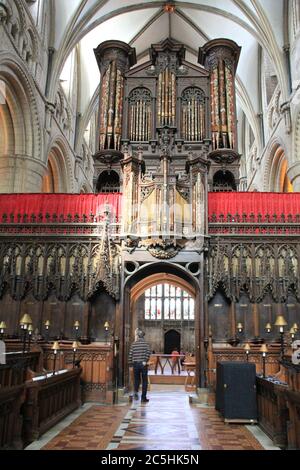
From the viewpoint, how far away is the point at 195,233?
11.9m

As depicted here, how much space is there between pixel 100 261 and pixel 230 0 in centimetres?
1440

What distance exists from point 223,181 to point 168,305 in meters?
12.8

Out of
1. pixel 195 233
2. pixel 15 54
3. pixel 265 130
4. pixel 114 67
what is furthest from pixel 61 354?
pixel 265 130

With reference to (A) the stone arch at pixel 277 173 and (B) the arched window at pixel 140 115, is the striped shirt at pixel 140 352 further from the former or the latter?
(A) the stone arch at pixel 277 173

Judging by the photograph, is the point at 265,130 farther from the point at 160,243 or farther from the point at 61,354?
the point at 61,354

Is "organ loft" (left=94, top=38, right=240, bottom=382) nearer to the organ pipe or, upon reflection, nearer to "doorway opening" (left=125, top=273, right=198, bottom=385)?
the organ pipe

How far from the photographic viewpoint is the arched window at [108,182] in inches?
664

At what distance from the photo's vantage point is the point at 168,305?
28.0 meters

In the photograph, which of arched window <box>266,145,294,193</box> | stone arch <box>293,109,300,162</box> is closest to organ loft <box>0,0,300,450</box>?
stone arch <box>293,109,300,162</box>

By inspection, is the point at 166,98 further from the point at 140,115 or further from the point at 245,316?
the point at 245,316

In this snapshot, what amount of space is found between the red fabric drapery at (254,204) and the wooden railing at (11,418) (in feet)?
27.2

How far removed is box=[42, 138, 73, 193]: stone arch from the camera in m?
21.8

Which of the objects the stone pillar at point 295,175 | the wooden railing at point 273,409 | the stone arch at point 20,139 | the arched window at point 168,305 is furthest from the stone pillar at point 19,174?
the arched window at point 168,305

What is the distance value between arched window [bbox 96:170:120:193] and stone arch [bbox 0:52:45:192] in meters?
2.58
